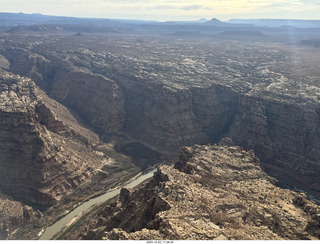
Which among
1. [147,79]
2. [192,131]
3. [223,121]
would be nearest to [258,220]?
[192,131]

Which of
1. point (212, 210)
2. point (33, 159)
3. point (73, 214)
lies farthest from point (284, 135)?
point (33, 159)

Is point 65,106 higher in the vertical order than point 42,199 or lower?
higher

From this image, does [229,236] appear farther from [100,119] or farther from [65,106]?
[65,106]

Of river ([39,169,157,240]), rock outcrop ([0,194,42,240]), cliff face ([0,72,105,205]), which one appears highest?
cliff face ([0,72,105,205])

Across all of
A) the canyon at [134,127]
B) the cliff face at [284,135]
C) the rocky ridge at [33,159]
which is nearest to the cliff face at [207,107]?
the cliff face at [284,135]

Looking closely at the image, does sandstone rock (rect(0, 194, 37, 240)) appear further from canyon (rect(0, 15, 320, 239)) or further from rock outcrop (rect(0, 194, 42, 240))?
canyon (rect(0, 15, 320, 239))

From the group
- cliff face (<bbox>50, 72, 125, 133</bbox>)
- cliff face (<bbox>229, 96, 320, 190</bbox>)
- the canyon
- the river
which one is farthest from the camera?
cliff face (<bbox>50, 72, 125, 133</bbox>)

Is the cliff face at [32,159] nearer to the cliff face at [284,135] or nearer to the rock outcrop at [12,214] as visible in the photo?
the rock outcrop at [12,214]

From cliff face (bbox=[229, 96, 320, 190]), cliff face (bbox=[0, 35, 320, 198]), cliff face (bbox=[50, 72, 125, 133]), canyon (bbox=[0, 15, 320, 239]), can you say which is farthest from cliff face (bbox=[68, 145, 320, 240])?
cliff face (bbox=[50, 72, 125, 133])
